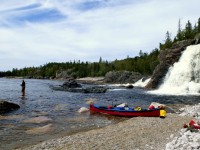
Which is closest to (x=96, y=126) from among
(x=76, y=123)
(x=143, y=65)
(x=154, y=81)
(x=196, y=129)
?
(x=76, y=123)

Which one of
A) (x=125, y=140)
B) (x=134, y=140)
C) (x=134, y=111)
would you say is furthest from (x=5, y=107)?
(x=134, y=140)

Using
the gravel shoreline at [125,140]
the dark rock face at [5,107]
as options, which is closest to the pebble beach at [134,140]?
the gravel shoreline at [125,140]

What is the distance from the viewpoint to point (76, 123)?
90.5 feet

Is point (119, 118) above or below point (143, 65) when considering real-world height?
below

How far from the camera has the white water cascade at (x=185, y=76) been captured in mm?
62550

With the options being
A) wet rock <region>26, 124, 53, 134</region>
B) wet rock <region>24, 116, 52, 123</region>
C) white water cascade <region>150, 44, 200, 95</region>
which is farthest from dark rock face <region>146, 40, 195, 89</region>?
wet rock <region>26, 124, 53, 134</region>

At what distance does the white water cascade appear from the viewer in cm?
6255

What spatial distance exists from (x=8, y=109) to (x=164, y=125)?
20.9 metres

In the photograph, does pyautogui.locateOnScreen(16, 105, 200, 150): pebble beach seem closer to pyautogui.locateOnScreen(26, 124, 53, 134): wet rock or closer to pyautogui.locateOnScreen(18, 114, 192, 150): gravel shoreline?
pyautogui.locateOnScreen(18, 114, 192, 150): gravel shoreline

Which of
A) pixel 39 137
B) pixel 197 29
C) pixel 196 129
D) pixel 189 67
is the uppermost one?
pixel 197 29

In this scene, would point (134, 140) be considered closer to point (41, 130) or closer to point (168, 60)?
point (41, 130)

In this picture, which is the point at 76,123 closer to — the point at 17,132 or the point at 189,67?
the point at 17,132

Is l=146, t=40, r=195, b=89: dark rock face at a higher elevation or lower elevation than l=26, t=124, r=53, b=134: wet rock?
higher

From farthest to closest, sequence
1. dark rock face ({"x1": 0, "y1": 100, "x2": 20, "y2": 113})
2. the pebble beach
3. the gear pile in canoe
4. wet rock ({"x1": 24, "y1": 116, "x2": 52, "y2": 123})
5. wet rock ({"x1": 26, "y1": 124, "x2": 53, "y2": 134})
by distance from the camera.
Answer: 1. dark rock face ({"x1": 0, "y1": 100, "x2": 20, "y2": 113})
2. wet rock ({"x1": 24, "y1": 116, "x2": 52, "y2": 123})
3. the gear pile in canoe
4. wet rock ({"x1": 26, "y1": 124, "x2": 53, "y2": 134})
5. the pebble beach
